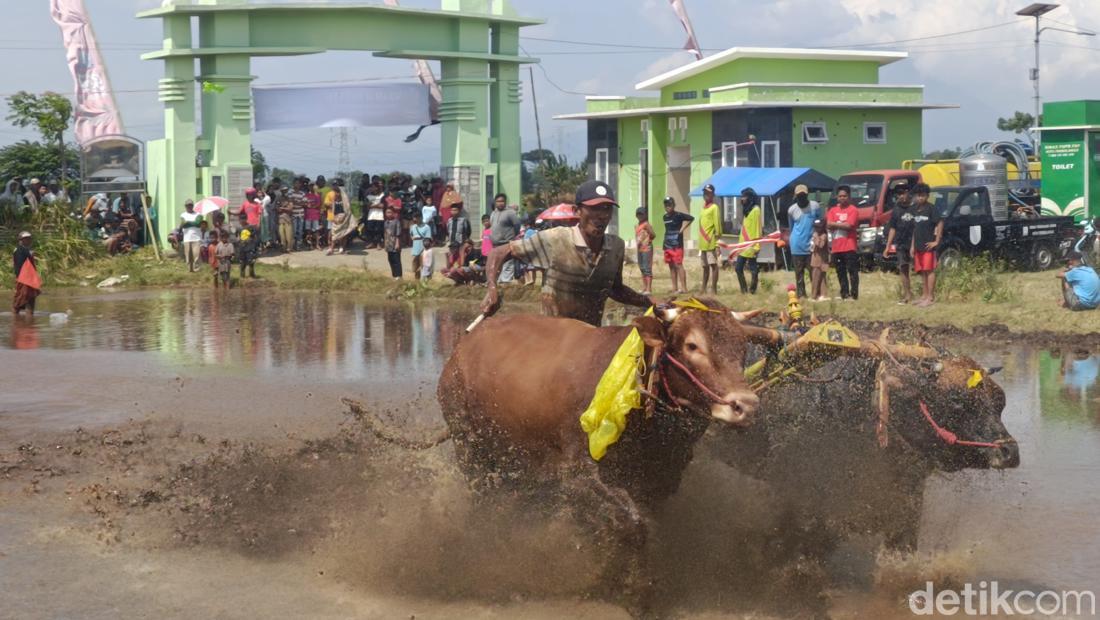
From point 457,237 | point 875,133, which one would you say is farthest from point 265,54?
point 875,133

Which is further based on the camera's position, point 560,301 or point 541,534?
point 560,301

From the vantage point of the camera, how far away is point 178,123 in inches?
1136

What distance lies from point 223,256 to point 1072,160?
17482 millimetres

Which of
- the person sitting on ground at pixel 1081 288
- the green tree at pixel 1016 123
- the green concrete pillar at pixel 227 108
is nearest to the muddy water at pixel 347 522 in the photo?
the person sitting on ground at pixel 1081 288

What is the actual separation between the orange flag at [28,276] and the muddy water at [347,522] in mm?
6791

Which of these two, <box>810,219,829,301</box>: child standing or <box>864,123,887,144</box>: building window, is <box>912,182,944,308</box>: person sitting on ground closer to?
<box>810,219,829,301</box>: child standing

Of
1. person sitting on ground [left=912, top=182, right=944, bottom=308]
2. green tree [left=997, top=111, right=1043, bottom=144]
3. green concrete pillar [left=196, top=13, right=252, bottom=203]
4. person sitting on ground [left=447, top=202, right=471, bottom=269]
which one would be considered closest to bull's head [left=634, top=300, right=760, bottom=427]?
person sitting on ground [left=912, top=182, right=944, bottom=308]

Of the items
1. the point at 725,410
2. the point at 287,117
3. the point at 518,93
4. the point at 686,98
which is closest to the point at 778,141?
the point at 686,98

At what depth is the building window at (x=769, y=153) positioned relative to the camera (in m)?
28.6

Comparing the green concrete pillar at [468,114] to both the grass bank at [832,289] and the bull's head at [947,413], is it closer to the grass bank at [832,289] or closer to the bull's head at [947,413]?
the grass bank at [832,289]

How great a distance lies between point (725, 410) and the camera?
5812 mm

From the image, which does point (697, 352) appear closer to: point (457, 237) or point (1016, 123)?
point (457, 237)

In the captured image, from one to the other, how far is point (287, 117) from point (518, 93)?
16.5 feet

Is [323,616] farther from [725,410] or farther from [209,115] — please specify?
[209,115]
